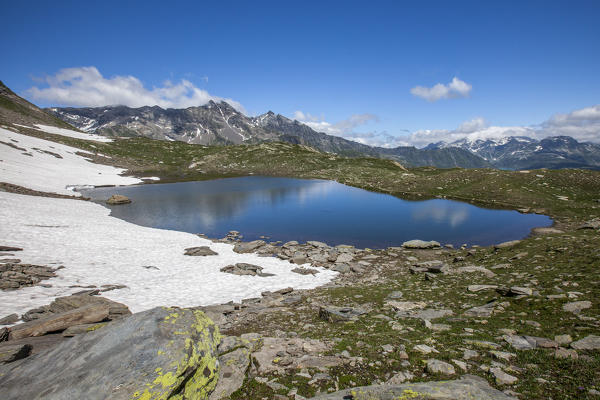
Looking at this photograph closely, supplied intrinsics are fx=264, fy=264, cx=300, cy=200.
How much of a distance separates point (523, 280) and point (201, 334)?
17.9 meters

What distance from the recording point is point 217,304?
54.5 ft

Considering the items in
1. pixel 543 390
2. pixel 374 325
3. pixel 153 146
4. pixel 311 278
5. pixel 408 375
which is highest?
pixel 153 146

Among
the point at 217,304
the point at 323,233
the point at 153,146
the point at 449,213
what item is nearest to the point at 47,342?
the point at 217,304

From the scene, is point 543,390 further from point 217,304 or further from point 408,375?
point 217,304

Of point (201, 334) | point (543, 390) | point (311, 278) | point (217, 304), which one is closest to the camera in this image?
point (543, 390)

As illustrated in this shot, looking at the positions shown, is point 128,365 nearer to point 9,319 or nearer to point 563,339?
point 9,319

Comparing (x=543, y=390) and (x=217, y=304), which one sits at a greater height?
(x=543, y=390)

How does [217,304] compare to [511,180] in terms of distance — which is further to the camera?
[511,180]

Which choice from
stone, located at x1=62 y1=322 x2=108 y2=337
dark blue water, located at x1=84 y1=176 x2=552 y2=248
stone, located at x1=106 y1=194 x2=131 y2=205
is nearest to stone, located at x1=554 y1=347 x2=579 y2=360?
stone, located at x1=62 y1=322 x2=108 y2=337

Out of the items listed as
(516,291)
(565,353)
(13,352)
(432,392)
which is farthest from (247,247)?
(565,353)

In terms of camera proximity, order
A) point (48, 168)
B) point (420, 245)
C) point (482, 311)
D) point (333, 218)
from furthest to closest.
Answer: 1. point (48, 168)
2. point (333, 218)
3. point (420, 245)
4. point (482, 311)

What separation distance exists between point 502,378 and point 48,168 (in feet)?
355

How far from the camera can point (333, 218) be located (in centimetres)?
4428

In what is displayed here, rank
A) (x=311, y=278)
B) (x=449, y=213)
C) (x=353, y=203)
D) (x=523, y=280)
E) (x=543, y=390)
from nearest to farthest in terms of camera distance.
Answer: (x=543, y=390) < (x=523, y=280) < (x=311, y=278) < (x=449, y=213) < (x=353, y=203)
